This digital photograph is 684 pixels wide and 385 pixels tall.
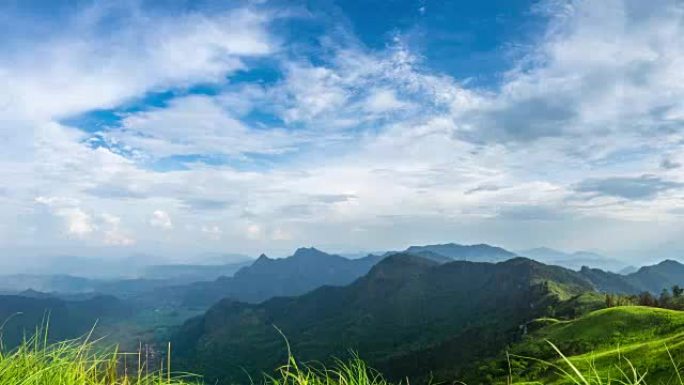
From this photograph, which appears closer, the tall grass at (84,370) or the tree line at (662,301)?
the tall grass at (84,370)

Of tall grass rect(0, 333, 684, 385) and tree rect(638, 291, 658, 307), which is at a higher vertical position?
tall grass rect(0, 333, 684, 385)

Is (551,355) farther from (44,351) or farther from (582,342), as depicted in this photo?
(44,351)

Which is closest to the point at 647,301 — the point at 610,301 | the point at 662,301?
the point at 662,301

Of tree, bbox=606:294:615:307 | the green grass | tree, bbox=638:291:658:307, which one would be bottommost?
tree, bbox=606:294:615:307

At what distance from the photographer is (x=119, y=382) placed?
5535 mm

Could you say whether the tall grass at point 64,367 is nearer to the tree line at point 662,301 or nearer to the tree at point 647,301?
the tree line at point 662,301

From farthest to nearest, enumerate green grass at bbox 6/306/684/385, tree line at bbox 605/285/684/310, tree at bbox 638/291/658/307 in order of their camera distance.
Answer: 1. tree at bbox 638/291/658/307
2. tree line at bbox 605/285/684/310
3. green grass at bbox 6/306/684/385

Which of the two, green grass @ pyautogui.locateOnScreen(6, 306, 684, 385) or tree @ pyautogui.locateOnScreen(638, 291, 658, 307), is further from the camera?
tree @ pyautogui.locateOnScreen(638, 291, 658, 307)

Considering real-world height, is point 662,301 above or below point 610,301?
above

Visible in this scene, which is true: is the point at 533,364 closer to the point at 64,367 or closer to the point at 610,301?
the point at 610,301

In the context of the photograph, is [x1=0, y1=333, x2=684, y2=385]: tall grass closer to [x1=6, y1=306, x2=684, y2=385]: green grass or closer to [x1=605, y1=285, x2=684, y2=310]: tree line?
[x1=6, y1=306, x2=684, y2=385]: green grass

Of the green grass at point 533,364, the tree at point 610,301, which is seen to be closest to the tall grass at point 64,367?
the green grass at point 533,364

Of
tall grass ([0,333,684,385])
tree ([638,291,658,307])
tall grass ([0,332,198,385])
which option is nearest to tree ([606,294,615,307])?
tree ([638,291,658,307])

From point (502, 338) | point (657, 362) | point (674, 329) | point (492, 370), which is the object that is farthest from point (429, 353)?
point (657, 362)
